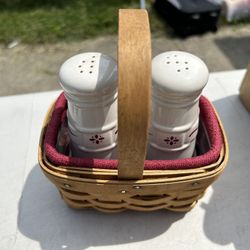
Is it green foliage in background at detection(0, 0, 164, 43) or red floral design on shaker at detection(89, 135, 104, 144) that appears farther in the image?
green foliage in background at detection(0, 0, 164, 43)

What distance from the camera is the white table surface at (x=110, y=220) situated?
47cm

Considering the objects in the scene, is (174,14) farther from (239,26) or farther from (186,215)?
(186,215)

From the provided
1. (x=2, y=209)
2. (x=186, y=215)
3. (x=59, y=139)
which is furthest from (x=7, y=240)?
(x=186, y=215)

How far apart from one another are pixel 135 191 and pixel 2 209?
9.5 inches

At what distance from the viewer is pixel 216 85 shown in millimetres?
734

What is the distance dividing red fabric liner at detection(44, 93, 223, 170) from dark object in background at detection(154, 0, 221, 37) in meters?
1.27

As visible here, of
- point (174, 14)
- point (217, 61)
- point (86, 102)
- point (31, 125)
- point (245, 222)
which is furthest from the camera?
point (174, 14)

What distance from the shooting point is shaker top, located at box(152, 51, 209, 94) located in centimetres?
37

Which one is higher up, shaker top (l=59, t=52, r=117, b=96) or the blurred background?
shaker top (l=59, t=52, r=117, b=96)

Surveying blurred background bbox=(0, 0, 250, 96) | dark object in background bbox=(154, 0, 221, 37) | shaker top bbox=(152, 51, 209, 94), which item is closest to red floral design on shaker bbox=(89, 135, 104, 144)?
shaker top bbox=(152, 51, 209, 94)

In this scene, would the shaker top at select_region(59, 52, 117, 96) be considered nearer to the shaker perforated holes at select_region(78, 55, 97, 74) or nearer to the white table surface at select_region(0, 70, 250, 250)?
the shaker perforated holes at select_region(78, 55, 97, 74)

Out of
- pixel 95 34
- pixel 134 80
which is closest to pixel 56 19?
pixel 95 34

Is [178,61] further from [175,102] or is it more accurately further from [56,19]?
[56,19]

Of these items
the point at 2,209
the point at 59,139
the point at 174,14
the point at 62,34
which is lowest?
the point at 62,34
